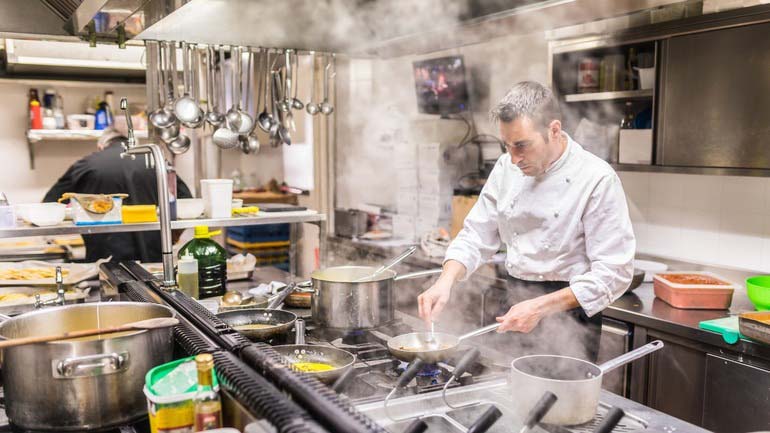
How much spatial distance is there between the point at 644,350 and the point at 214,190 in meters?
2.09

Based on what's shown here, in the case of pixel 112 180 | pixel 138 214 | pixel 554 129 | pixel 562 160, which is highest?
pixel 554 129

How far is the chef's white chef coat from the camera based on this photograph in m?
2.19

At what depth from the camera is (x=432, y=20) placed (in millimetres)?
2354

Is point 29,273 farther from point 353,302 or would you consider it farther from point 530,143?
point 530,143

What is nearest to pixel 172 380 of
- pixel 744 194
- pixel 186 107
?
pixel 186 107

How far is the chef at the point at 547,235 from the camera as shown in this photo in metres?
2.17

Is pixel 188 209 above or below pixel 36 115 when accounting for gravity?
below

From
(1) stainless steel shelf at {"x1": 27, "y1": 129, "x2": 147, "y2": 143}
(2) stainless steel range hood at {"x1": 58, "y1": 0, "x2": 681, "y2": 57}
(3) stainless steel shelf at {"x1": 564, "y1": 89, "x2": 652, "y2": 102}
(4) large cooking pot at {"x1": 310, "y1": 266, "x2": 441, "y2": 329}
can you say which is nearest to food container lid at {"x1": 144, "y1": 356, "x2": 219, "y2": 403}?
(4) large cooking pot at {"x1": 310, "y1": 266, "x2": 441, "y2": 329}

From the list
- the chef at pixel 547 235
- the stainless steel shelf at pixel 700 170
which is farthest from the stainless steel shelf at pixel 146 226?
the stainless steel shelf at pixel 700 170

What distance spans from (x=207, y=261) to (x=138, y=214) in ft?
1.21

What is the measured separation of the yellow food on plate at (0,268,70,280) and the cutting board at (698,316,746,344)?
2.77 metres

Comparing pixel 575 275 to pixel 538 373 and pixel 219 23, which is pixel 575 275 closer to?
pixel 538 373

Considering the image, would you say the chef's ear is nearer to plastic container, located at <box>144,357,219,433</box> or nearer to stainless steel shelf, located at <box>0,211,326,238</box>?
stainless steel shelf, located at <box>0,211,326,238</box>

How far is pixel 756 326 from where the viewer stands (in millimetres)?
2375
